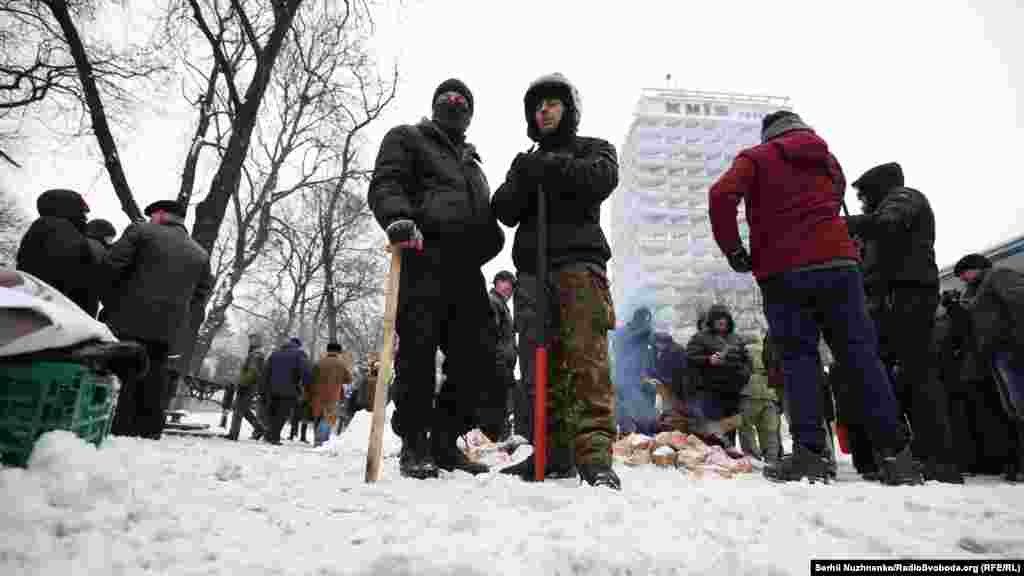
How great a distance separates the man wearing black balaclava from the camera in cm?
276

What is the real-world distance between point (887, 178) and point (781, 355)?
2.05m

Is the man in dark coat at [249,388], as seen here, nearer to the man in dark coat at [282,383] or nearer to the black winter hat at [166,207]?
the man in dark coat at [282,383]

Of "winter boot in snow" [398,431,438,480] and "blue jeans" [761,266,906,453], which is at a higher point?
"blue jeans" [761,266,906,453]

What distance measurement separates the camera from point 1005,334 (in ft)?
13.2

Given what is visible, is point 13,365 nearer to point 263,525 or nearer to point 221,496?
point 221,496

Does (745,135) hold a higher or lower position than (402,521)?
higher

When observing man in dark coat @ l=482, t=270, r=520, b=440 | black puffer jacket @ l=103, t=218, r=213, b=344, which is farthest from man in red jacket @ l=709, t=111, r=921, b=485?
black puffer jacket @ l=103, t=218, r=213, b=344

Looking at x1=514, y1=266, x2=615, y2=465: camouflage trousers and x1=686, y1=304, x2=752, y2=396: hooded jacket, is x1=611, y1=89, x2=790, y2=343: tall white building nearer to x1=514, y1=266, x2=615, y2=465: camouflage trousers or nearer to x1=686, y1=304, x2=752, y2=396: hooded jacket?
x1=686, y1=304, x2=752, y2=396: hooded jacket

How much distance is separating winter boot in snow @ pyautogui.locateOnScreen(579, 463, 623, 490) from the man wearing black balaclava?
30.3 inches

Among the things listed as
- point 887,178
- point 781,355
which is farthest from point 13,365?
point 887,178

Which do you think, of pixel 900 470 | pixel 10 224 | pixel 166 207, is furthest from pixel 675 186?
pixel 900 470

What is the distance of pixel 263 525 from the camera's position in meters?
1.54

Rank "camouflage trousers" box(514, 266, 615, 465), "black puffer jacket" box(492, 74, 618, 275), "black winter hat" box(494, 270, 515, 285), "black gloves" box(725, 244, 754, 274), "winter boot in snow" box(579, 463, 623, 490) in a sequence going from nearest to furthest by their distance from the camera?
"winter boot in snow" box(579, 463, 623, 490) < "camouflage trousers" box(514, 266, 615, 465) < "black puffer jacket" box(492, 74, 618, 275) < "black gloves" box(725, 244, 754, 274) < "black winter hat" box(494, 270, 515, 285)

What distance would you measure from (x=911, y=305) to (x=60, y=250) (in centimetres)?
625
